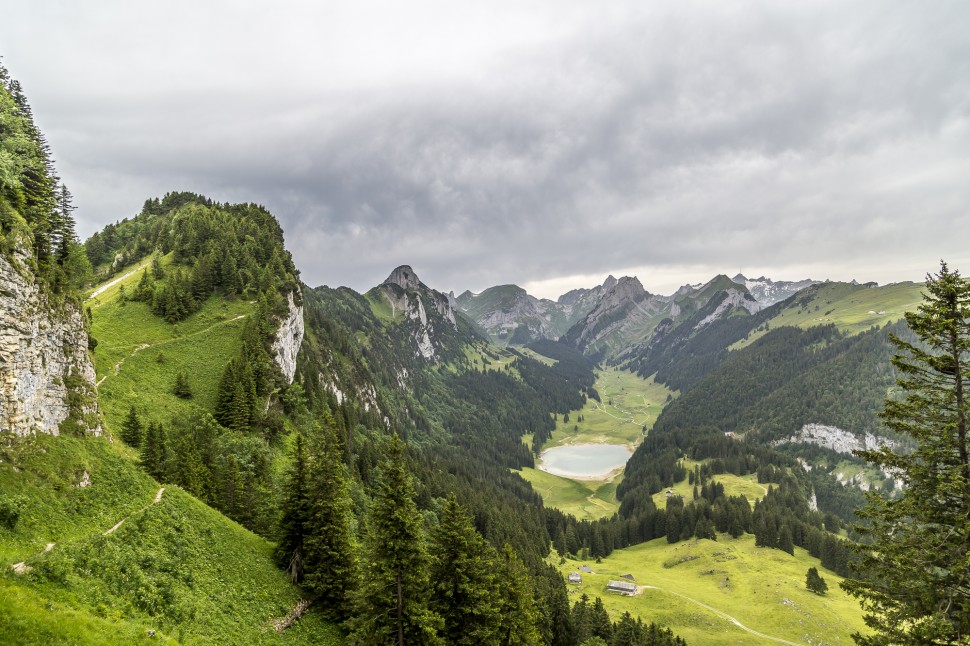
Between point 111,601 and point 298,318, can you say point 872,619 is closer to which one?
point 111,601

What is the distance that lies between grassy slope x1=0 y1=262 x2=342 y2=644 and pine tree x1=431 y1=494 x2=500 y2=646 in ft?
30.8

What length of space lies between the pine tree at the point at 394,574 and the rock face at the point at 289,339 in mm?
60137

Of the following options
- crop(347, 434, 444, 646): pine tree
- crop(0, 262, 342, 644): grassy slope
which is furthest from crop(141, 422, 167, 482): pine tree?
crop(347, 434, 444, 646): pine tree

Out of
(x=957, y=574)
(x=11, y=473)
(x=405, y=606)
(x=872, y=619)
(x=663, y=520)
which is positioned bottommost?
(x=663, y=520)

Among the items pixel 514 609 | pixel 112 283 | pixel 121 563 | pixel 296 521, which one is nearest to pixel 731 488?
pixel 514 609

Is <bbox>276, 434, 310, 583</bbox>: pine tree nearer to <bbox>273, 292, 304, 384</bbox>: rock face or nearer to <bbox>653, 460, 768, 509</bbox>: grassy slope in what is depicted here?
<bbox>273, 292, 304, 384</bbox>: rock face

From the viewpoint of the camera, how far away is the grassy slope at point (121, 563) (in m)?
17.3

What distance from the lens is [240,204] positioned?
429 feet

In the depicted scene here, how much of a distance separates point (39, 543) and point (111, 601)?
5708mm

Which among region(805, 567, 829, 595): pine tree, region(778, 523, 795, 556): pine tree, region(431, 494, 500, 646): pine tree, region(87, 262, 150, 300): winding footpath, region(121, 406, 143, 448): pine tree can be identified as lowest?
region(778, 523, 795, 556): pine tree

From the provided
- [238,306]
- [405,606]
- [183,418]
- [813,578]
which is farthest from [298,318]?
[813,578]

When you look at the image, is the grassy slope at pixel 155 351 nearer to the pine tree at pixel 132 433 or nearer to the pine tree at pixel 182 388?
the pine tree at pixel 182 388

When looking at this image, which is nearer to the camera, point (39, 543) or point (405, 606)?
point (39, 543)

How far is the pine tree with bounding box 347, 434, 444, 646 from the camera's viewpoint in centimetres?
2845
